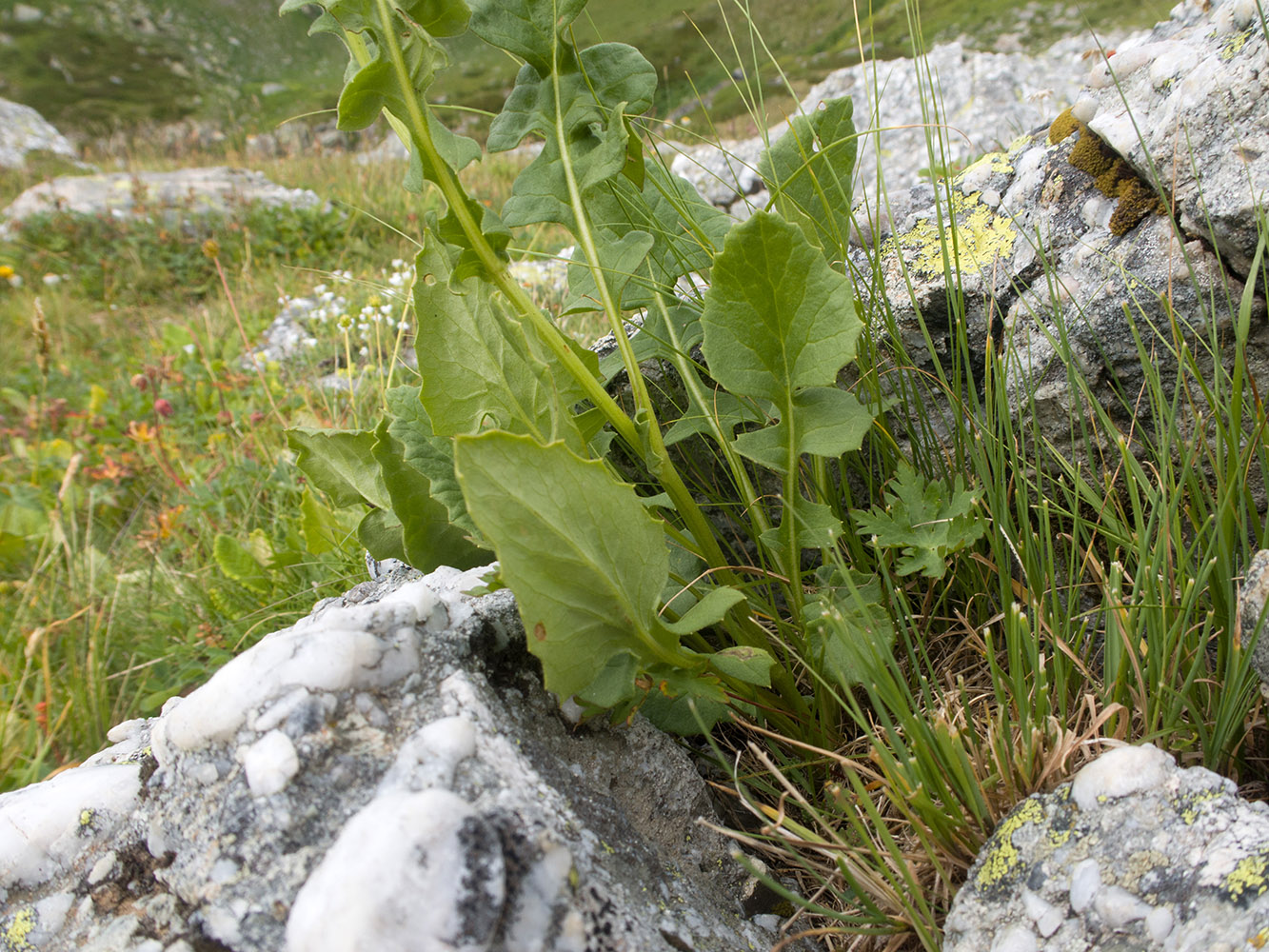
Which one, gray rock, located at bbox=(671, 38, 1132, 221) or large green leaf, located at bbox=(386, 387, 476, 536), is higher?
gray rock, located at bbox=(671, 38, 1132, 221)

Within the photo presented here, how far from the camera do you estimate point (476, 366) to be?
1.26 meters

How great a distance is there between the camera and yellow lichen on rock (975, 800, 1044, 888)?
95 cm

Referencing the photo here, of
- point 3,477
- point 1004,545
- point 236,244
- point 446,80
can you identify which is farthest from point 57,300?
point 446,80

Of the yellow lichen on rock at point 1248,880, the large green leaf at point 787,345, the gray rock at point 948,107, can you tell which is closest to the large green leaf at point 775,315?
the large green leaf at point 787,345

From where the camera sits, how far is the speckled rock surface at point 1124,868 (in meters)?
0.81

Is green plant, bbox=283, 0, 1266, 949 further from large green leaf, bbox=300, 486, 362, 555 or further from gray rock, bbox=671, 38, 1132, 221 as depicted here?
gray rock, bbox=671, 38, 1132, 221

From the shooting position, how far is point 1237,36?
144 cm

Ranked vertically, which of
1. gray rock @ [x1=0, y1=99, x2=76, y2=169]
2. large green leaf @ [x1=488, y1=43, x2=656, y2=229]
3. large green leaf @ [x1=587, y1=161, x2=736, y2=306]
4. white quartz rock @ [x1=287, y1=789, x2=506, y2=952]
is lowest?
white quartz rock @ [x1=287, y1=789, x2=506, y2=952]

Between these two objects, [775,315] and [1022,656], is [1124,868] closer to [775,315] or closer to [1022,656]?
[1022,656]

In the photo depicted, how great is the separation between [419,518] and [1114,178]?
1486mm

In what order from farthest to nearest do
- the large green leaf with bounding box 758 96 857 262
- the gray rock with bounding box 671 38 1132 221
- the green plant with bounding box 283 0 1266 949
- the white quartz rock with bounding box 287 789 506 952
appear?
the gray rock with bounding box 671 38 1132 221
the large green leaf with bounding box 758 96 857 262
the green plant with bounding box 283 0 1266 949
the white quartz rock with bounding box 287 789 506 952

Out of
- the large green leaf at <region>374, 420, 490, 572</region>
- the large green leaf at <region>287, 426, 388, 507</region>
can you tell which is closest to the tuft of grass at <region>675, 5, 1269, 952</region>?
the large green leaf at <region>374, 420, 490, 572</region>

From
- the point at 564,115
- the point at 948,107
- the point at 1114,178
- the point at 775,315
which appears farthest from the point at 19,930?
the point at 948,107

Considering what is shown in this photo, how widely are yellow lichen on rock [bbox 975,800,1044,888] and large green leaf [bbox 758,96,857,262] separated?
3.41 ft
